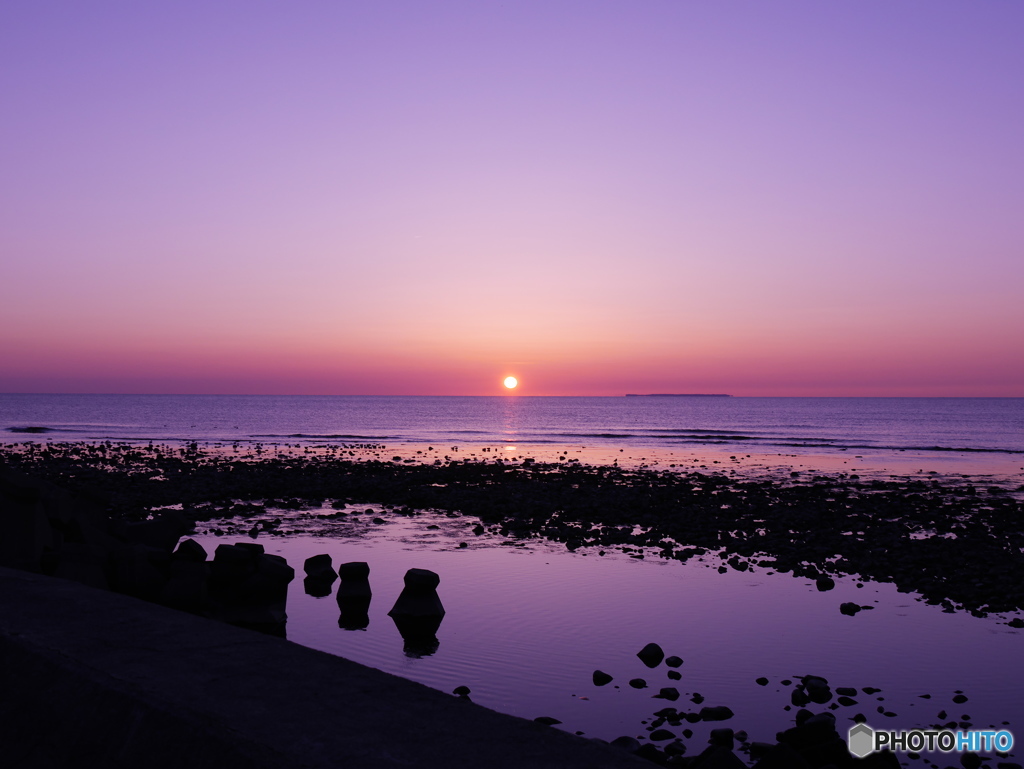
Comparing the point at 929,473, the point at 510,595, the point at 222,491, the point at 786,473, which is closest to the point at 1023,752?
the point at 510,595

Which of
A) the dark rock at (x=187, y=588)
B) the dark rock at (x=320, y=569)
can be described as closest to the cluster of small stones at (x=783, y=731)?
the dark rock at (x=187, y=588)

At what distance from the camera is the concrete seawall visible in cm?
413

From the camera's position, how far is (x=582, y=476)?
32.5 m

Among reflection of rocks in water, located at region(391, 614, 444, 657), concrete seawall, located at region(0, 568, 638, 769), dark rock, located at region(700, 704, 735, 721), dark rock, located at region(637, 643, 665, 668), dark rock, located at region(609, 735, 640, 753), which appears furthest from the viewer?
reflection of rocks in water, located at region(391, 614, 444, 657)

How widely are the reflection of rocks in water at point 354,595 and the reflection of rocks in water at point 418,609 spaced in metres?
0.48

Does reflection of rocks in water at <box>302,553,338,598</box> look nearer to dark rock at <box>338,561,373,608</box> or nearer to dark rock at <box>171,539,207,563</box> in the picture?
dark rock at <box>338,561,373,608</box>

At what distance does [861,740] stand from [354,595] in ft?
24.0

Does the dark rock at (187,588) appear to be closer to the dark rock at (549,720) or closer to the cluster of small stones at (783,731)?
the cluster of small stones at (783,731)

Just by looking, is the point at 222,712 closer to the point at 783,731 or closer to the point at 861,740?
the point at 783,731

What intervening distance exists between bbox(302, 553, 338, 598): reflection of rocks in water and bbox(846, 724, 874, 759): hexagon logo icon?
801cm

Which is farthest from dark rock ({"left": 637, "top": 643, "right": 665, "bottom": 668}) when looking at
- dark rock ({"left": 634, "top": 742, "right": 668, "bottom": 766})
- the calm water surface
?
dark rock ({"left": 634, "top": 742, "right": 668, "bottom": 766})

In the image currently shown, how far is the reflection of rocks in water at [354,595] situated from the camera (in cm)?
1100

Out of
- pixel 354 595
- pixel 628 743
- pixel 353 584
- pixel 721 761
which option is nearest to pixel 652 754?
pixel 628 743

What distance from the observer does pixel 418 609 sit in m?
10.7
